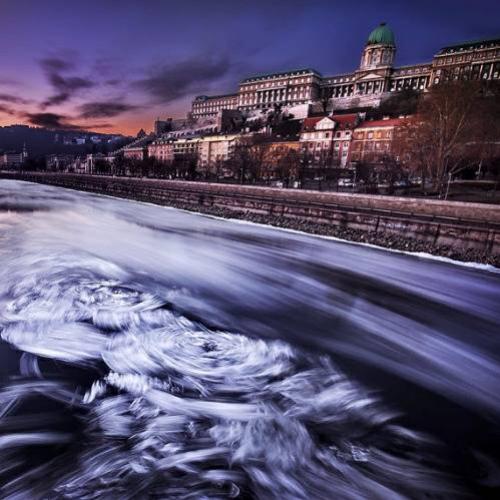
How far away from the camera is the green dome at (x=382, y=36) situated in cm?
8025

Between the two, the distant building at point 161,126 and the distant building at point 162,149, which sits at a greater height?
the distant building at point 161,126

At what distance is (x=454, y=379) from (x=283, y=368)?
2355mm

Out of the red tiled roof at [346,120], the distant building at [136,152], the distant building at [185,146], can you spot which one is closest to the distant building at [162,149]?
the distant building at [136,152]

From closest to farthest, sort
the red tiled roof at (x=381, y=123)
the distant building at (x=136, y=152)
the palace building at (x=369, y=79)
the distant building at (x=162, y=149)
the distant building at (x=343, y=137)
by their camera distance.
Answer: the red tiled roof at (x=381, y=123) < the distant building at (x=343, y=137) < the palace building at (x=369, y=79) < the distant building at (x=162, y=149) < the distant building at (x=136, y=152)

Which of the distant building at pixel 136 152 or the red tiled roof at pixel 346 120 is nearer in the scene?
the red tiled roof at pixel 346 120

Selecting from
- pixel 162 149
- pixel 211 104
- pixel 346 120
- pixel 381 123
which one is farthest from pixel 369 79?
pixel 162 149

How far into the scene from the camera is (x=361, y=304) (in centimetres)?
767

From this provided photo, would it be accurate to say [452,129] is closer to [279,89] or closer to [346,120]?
[346,120]

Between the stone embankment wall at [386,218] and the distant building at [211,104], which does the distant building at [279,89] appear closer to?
the distant building at [211,104]

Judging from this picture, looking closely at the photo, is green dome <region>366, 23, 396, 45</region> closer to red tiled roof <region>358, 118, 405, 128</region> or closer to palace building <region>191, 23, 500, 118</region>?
palace building <region>191, 23, 500, 118</region>

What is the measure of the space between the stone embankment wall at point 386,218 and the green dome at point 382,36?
2855 inches

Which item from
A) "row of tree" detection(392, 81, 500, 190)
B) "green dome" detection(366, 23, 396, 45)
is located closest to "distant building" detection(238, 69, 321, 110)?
"green dome" detection(366, 23, 396, 45)

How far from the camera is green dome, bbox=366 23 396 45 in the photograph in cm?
8025

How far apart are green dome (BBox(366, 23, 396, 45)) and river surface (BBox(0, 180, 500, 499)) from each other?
8971 cm
